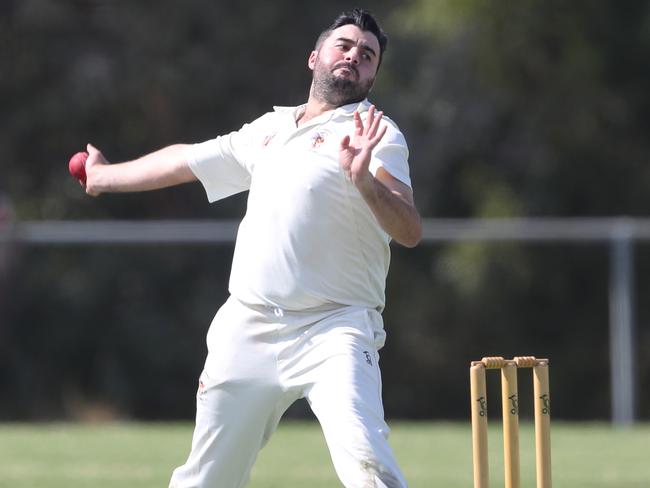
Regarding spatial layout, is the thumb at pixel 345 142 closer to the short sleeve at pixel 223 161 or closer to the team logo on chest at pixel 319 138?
the team logo on chest at pixel 319 138

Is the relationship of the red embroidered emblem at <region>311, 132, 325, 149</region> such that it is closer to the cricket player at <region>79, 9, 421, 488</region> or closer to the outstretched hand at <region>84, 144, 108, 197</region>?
the cricket player at <region>79, 9, 421, 488</region>

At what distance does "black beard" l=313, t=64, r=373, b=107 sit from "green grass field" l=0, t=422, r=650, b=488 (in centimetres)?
398

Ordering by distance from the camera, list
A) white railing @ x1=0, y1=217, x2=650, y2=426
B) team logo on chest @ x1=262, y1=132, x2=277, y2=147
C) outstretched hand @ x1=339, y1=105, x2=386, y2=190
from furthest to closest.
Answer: white railing @ x1=0, y1=217, x2=650, y2=426 < team logo on chest @ x1=262, y1=132, x2=277, y2=147 < outstretched hand @ x1=339, y1=105, x2=386, y2=190

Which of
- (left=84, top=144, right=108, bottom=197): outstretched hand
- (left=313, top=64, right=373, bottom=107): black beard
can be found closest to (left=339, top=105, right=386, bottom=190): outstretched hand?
Answer: (left=313, top=64, right=373, bottom=107): black beard

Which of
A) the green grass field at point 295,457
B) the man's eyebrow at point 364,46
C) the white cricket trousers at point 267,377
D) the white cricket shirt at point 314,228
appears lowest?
the green grass field at point 295,457

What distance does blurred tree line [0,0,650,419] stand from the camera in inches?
656

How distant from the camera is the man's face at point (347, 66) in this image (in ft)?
16.7

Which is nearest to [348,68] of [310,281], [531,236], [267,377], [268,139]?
[268,139]

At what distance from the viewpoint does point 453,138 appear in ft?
58.8

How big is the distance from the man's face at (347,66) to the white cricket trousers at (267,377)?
0.78 metres

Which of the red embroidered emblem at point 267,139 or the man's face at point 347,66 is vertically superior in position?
the man's face at point 347,66

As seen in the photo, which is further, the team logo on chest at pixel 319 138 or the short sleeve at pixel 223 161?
the short sleeve at pixel 223 161

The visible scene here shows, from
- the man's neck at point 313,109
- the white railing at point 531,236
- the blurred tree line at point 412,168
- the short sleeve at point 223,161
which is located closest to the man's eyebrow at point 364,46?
the man's neck at point 313,109

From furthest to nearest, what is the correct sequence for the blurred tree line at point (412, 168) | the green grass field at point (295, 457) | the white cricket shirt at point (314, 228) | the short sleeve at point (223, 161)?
the blurred tree line at point (412, 168), the green grass field at point (295, 457), the short sleeve at point (223, 161), the white cricket shirt at point (314, 228)
